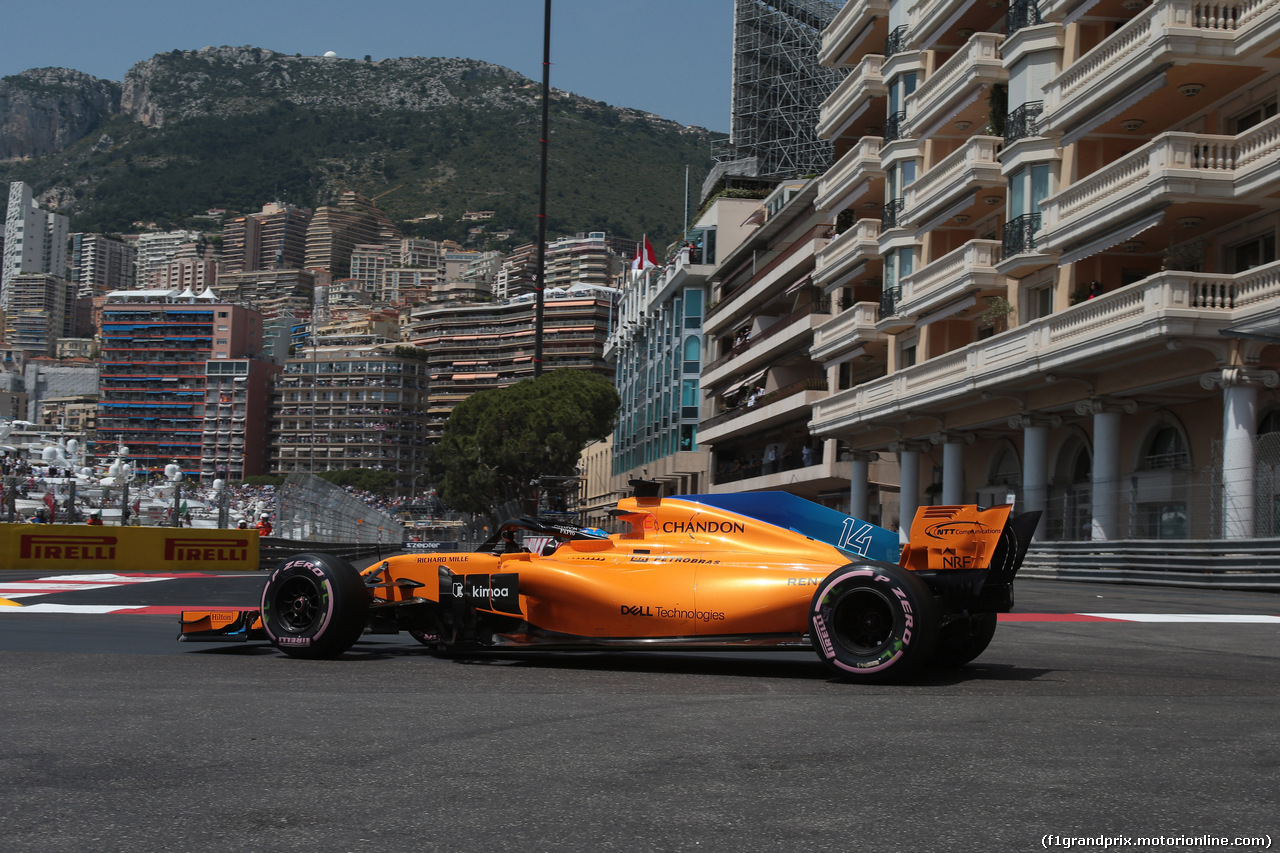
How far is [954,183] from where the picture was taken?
34844mm

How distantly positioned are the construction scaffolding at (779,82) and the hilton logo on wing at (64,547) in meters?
65.9

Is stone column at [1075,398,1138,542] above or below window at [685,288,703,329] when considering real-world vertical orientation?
below

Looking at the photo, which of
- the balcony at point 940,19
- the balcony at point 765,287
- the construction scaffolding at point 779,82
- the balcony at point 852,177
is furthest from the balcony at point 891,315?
the construction scaffolding at point 779,82

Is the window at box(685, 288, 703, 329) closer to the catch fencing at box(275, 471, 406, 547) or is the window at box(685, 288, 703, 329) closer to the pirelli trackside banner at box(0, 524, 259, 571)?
the catch fencing at box(275, 471, 406, 547)

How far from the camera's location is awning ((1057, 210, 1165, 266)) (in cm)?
2533

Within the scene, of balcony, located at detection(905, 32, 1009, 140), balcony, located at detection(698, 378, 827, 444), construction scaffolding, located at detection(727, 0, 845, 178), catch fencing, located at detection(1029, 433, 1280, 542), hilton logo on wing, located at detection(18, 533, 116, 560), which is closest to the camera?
catch fencing, located at detection(1029, 433, 1280, 542)

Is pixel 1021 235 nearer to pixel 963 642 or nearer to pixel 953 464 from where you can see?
pixel 953 464

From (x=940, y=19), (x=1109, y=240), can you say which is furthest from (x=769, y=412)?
(x=1109, y=240)

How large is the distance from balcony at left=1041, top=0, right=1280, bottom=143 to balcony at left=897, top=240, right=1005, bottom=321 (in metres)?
5.61

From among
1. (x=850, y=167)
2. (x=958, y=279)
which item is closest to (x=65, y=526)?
(x=958, y=279)

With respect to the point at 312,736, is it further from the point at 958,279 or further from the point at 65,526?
the point at 958,279

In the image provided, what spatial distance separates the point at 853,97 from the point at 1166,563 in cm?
2623

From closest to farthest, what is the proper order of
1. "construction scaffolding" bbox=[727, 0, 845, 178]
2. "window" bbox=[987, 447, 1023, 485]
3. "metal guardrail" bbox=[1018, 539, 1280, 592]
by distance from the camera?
"metal guardrail" bbox=[1018, 539, 1280, 592], "window" bbox=[987, 447, 1023, 485], "construction scaffolding" bbox=[727, 0, 845, 178]

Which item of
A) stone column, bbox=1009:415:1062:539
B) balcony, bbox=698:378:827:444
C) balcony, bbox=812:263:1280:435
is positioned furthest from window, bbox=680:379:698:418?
stone column, bbox=1009:415:1062:539
